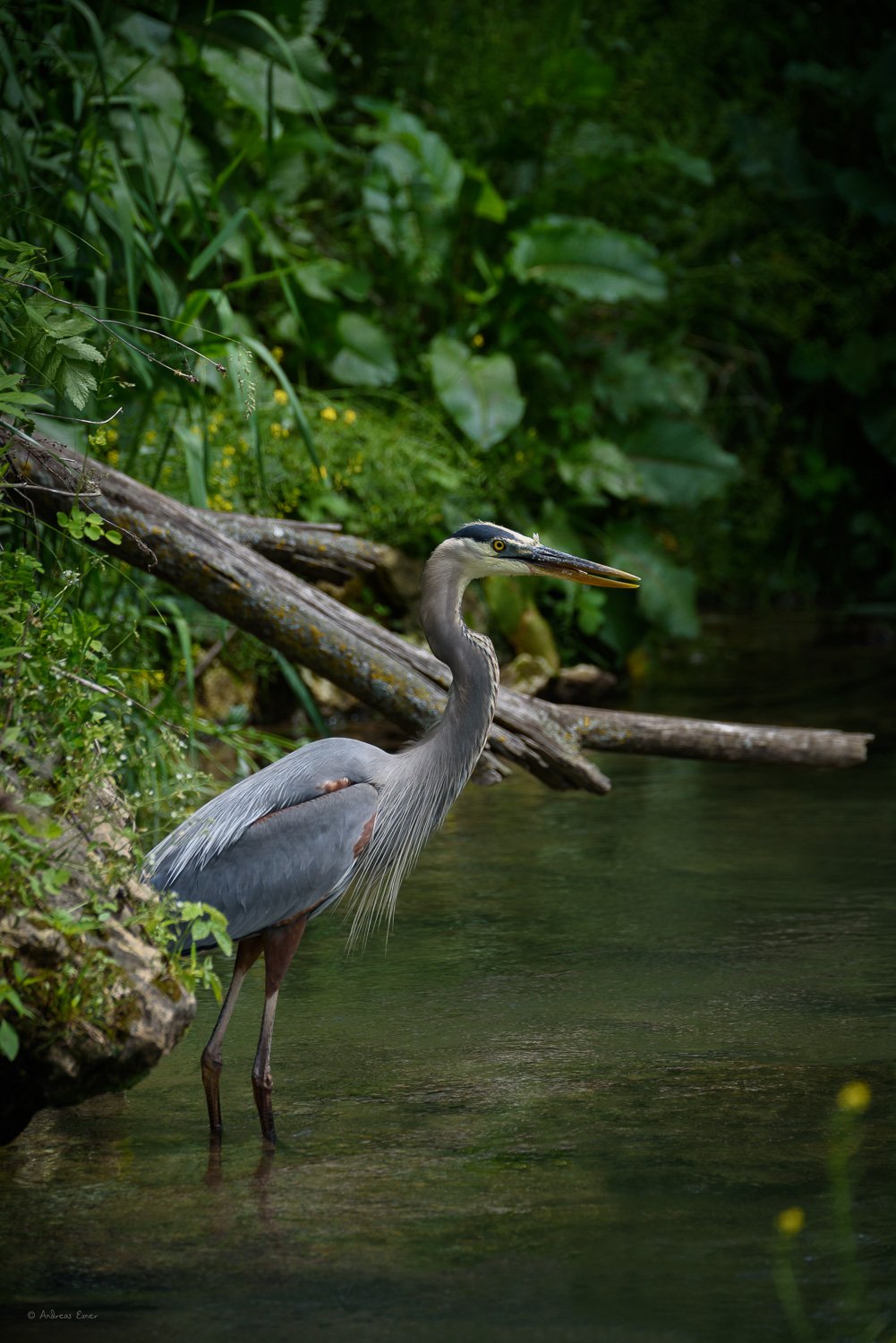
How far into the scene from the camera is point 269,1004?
11.7 ft

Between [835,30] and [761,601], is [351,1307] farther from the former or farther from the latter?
[835,30]

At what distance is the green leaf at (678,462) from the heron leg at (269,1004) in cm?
662

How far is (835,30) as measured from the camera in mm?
14086

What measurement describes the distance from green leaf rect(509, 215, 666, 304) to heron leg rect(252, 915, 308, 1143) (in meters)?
6.43

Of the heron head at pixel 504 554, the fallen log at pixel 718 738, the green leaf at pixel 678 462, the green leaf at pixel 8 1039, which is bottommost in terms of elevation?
the green leaf at pixel 678 462

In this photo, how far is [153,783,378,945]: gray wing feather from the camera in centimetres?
361

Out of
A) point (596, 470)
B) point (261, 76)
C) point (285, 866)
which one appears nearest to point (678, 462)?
point (596, 470)

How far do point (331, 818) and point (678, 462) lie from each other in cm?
679

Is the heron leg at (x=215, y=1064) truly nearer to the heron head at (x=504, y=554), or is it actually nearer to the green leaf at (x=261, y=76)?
the heron head at (x=504, y=554)

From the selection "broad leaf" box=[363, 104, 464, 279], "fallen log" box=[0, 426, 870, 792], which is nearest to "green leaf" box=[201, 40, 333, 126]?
"broad leaf" box=[363, 104, 464, 279]

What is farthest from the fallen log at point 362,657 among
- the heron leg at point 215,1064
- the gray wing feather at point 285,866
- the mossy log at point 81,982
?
the mossy log at point 81,982

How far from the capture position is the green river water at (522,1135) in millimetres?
2646

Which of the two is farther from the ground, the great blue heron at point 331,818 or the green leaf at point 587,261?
the great blue heron at point 331,818

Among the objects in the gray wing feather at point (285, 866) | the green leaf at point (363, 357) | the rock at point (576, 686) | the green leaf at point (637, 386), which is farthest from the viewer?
the green leaf at point (637, 386)
